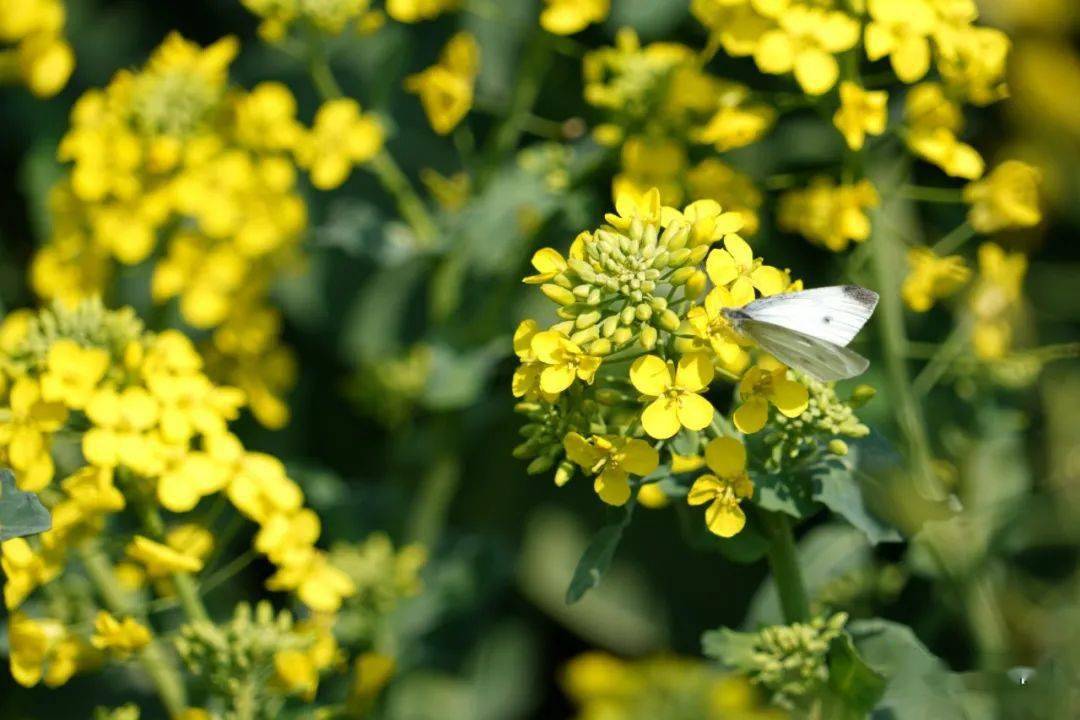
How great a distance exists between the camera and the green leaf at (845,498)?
1.61 m

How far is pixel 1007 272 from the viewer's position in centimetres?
226

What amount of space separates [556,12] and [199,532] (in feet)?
3.29

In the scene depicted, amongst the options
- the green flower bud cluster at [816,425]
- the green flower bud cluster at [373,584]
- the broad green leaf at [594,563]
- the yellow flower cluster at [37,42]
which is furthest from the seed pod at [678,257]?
the yellow flower cluster at [37,42]

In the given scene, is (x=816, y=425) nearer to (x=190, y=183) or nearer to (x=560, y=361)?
(x=560, y=361)

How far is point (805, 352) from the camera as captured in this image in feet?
4.78

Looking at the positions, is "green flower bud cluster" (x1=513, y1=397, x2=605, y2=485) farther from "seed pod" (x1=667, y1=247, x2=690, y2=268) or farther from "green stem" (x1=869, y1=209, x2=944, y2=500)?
"green stem" (x1=869, y1=209, x2=944, y2=500)

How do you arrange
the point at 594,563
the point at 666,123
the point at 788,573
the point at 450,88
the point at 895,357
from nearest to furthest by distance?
the point at 594,563, the point at 788,573, the point at 895,357, the point at 666,123, the point at 450,88

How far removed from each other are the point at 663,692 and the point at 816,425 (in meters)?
0.71

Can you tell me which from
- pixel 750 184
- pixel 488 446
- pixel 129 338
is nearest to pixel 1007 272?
pixel 750 184

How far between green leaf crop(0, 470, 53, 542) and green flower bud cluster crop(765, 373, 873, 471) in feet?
2.74

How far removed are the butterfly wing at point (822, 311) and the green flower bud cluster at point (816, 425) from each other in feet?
0.42

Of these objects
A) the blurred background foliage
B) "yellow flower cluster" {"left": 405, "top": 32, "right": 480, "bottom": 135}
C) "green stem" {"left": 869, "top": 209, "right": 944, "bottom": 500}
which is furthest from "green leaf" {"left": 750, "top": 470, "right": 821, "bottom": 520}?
"yellow flower cluster" {"left": 405, "top": 32, "right": 480, "bottom": 135}

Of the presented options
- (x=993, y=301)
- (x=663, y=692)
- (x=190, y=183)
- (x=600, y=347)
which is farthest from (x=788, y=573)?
(x=190, y=183)

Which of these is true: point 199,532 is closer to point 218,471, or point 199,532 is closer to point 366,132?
point 218,471
